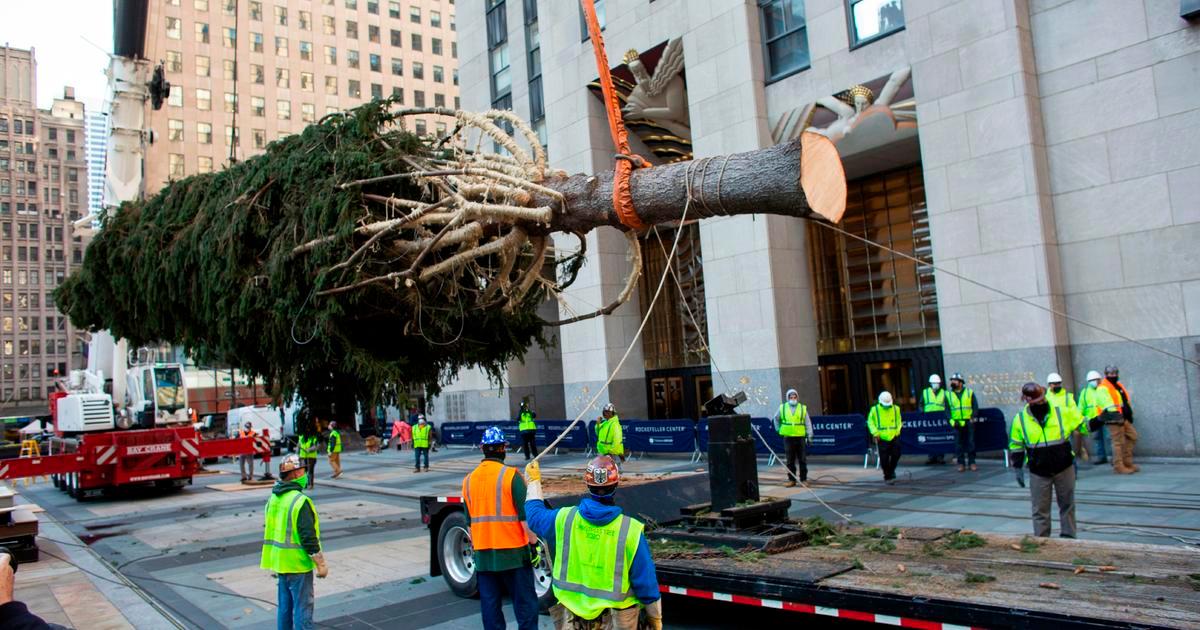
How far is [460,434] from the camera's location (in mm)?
29281

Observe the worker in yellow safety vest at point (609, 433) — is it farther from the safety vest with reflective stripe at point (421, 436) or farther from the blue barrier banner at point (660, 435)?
the safety vest with reflective stripe at point (421, 436)

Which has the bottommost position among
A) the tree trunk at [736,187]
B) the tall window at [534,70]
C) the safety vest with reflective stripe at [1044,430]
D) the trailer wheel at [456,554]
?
the trailer wheel at [456,554]

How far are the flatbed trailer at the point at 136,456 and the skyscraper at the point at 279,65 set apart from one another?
42.9 metres

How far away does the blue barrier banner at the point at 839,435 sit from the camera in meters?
16.8

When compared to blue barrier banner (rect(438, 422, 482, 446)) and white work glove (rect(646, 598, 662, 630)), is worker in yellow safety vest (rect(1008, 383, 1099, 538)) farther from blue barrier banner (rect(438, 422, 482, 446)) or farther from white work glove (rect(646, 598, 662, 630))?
blue barrier banner (rect(438, 422, 482, 446))

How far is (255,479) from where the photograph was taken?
23.2 m

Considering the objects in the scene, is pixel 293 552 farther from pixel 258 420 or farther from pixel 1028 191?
pixel 258 420

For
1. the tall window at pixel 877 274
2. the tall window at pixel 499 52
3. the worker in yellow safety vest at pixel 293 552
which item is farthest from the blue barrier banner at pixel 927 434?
the tall window at pixel 499 52

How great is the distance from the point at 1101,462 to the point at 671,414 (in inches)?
561

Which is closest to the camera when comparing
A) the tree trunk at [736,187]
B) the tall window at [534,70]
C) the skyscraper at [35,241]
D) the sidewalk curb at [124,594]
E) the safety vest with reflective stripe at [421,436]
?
the tree trunk at [736,187]

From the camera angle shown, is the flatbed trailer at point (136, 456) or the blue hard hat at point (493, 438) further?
the flatbed trailer at point (136, 456)

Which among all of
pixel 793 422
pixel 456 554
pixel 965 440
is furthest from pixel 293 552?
pixel 965 440

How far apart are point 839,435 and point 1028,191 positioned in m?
6.04

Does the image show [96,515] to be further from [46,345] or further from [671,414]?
[46,345]
